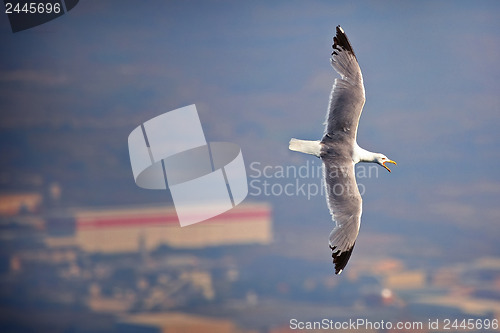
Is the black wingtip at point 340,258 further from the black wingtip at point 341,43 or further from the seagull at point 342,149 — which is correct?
the black wingtip at point 341,43

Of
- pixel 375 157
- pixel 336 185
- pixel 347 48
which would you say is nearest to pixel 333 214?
pixel 336 185

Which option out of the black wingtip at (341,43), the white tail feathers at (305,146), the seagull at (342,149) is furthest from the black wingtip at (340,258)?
the black wingtip at (341,43)

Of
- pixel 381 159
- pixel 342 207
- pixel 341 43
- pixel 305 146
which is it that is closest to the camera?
pixel 342 207

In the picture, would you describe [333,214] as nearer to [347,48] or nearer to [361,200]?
[361,200]

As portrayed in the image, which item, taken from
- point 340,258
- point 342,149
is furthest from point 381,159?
point 340,258

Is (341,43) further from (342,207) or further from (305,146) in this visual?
(342,207)

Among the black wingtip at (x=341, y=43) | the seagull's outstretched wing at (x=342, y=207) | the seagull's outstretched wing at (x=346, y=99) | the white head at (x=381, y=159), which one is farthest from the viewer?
the white head at (x=381, y=159)
